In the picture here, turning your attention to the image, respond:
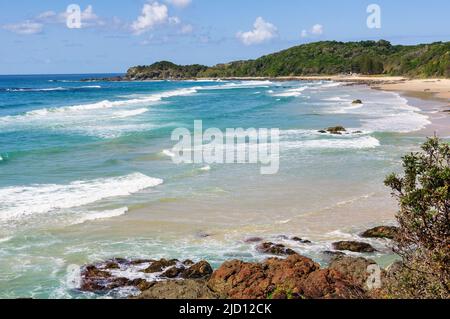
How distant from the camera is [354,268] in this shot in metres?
10.4

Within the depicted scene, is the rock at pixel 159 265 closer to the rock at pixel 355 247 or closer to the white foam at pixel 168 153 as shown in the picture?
the rock at pixel 355 247

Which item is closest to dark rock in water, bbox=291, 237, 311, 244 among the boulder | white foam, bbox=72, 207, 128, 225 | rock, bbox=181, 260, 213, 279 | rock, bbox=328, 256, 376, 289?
the boulder

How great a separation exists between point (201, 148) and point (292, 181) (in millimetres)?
9762

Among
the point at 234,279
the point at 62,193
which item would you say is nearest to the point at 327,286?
the point at 234,279

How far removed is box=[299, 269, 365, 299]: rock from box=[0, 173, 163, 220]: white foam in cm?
1007

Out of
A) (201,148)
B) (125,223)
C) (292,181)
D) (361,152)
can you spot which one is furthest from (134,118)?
(125,223)

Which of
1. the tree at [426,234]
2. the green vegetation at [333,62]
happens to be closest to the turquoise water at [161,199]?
the tree at [426,234]

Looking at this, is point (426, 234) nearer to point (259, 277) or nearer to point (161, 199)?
point (259, 277)

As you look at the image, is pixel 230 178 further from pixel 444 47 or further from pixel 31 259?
pixel 444 47

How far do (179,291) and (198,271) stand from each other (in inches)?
71.8

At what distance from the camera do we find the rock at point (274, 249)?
12703mm

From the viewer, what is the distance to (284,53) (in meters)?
194

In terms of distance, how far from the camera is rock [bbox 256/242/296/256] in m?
12.7

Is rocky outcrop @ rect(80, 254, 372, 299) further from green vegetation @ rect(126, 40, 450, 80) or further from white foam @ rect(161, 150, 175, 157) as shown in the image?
green vegetation @ rect(126, 40, 450, 80)
